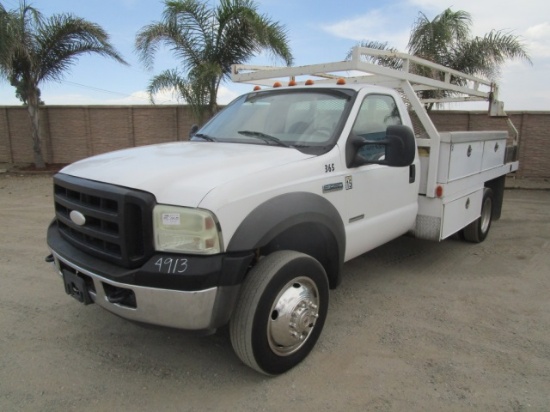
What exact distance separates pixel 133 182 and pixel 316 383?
1703mm

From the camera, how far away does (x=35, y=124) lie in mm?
13234

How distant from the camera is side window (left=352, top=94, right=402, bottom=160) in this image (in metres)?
3.54

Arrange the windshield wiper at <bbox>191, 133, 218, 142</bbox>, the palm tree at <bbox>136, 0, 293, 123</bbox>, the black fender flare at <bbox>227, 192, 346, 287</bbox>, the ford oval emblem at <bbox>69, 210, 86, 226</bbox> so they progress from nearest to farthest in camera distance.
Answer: the black fender flare at <bbox>227, 192, 346, 287</bbox>
the ford oval emblem at <bbox>69, 210, 86, 226</bbox>
the windshield wiper at <bbox>191, 133, 218, 142</bbox>
the palm tree at <bbox>136, 0, 293, 123</bbox>

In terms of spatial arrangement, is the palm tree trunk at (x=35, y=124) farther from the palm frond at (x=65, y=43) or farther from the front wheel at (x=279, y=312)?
the front wheel at (x=279, y=312)

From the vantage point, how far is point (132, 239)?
244cm

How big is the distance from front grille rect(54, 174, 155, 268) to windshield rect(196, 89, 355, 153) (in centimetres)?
130

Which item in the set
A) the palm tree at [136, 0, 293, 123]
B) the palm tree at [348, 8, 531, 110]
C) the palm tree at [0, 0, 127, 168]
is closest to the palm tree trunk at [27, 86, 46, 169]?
the palm tree at [0, 0, 127, 168]

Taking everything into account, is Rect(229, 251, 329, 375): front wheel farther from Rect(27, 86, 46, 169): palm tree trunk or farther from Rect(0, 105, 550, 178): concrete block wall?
Rect(27, 86, 46, 169): palm tree trunk

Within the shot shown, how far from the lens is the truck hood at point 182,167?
240 cm

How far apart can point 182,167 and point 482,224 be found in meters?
4.74

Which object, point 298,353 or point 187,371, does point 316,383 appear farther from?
point 187,371

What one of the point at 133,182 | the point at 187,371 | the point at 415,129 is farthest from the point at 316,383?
the point at 415,129

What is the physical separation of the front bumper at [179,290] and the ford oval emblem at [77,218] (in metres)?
0.38

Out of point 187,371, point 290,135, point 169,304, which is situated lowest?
point 187,371
